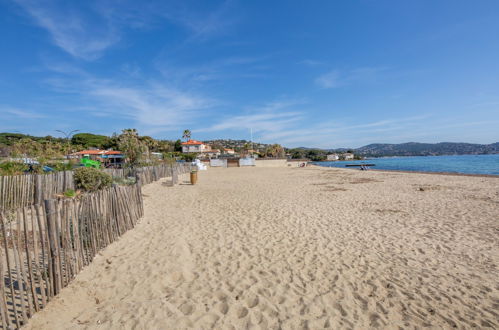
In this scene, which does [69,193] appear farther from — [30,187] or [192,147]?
[192,147]

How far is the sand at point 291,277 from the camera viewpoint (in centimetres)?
303

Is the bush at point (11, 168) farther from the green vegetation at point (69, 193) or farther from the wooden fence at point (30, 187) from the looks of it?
the green vegetation at point (69, 193)

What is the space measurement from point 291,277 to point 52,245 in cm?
359

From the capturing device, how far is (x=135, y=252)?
5074 millimetres

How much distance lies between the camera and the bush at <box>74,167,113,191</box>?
439 inches

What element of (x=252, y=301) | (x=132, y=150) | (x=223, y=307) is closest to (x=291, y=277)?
(x=252, y=301)

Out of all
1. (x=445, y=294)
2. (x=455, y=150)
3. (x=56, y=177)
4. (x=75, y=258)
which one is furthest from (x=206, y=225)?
(x=455, y=150)

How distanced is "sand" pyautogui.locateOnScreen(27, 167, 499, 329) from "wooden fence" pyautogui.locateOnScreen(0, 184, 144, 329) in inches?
8.8

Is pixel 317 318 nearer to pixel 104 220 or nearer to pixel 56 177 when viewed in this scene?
pixel 104 220

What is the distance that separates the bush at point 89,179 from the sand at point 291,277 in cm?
557

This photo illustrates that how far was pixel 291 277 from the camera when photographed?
3.98 m

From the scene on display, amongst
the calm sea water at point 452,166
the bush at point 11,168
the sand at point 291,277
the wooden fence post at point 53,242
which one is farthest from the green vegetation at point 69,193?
the calm sea water at point 452,166

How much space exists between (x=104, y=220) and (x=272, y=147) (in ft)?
244

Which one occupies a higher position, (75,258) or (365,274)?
(75,258)
